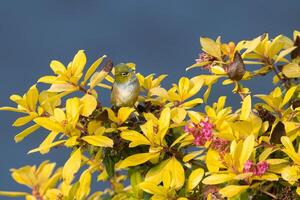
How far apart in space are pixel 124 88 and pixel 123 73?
2.0 inches

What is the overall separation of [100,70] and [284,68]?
65 cm

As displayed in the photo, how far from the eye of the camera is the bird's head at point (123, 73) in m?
2.13

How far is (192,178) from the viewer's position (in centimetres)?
197

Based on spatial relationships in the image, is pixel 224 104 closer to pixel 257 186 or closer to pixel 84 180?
pixel 257 186

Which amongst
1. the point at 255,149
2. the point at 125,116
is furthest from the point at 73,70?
the point at 255,149

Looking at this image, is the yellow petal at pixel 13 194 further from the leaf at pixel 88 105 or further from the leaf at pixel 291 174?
the leaf at pixel 291 174

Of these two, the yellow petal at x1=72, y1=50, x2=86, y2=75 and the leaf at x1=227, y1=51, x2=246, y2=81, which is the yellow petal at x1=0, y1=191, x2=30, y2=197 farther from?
the leaf at x1=227, y1=51, x2=246, y2=81

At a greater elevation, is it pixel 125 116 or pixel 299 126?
pixel 125 116

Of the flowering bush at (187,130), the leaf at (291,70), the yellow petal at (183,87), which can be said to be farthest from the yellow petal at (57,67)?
the leaf at (291,70)

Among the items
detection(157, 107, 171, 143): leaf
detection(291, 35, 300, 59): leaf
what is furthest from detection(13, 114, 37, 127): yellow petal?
detection(291, 35, 300, 59): leaf

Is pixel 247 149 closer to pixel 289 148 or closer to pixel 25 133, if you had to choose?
pixel 289 148

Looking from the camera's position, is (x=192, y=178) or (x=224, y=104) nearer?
(x=192, y=178)

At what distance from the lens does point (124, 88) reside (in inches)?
83.4

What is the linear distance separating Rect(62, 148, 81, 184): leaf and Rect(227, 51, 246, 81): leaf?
57 centimetres
